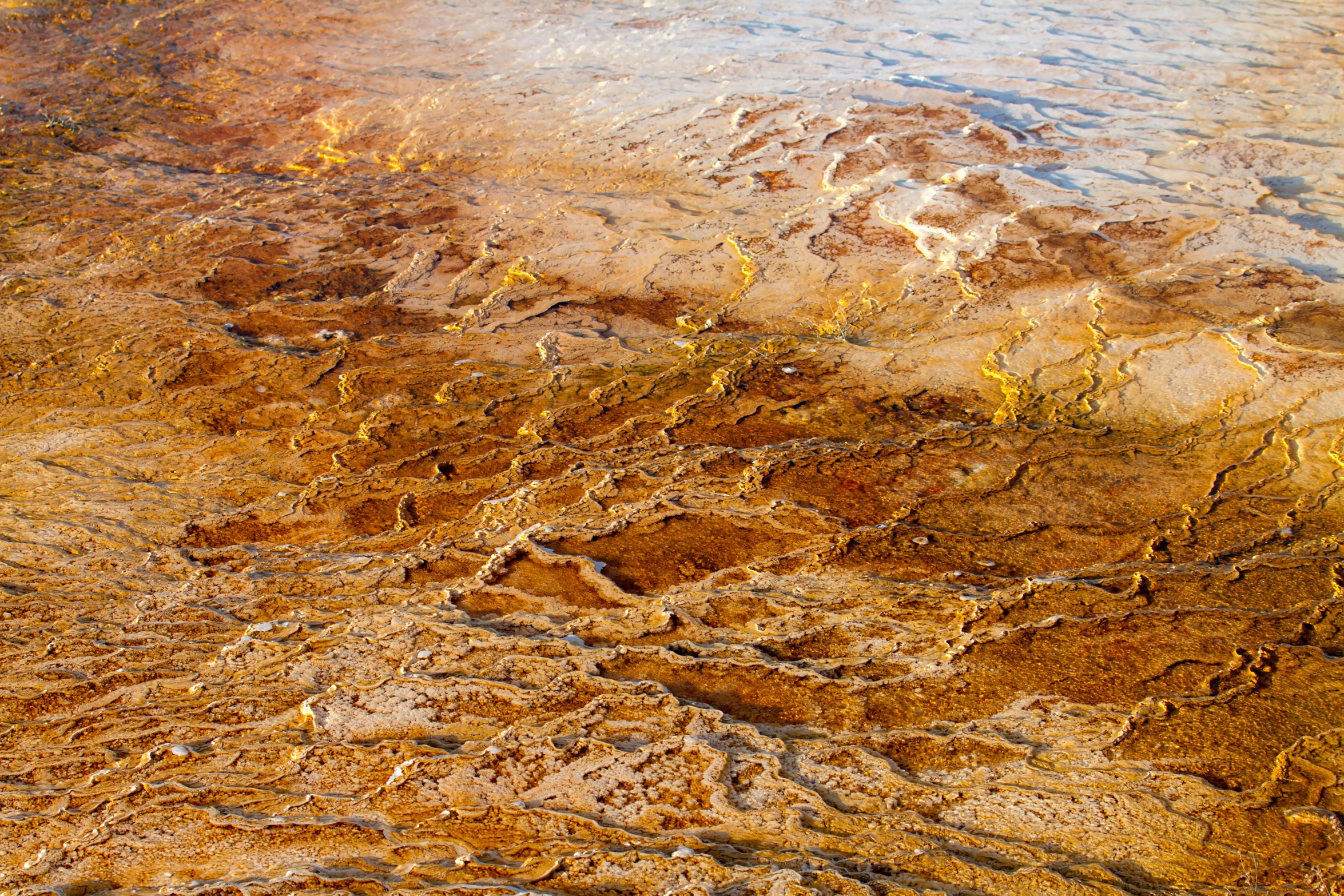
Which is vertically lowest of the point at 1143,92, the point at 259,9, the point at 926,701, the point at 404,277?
the point at 926,701

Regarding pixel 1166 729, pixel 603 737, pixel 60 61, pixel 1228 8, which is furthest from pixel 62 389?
pixel 1228 8

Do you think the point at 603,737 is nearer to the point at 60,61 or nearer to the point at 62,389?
the point at 62,389

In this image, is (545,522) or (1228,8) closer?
(545,522)

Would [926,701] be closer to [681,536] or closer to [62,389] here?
[681,536]

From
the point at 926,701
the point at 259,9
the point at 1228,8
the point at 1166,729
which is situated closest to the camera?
the point at 1166,729

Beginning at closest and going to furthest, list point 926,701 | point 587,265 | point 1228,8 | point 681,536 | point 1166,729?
point 1166,729 < point 926,701 < point 681,536 < point 587,265 < point 1228,8

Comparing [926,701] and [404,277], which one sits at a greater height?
[404,277]
